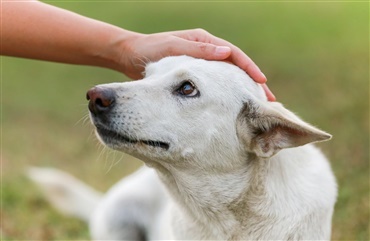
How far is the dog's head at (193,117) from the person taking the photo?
3.37 metres

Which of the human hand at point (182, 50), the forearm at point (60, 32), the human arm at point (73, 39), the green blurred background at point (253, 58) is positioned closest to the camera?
the human hand at point (182, 50)

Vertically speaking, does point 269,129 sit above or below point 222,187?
above

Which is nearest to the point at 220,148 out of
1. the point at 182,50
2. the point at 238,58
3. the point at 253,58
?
the point at 238,58

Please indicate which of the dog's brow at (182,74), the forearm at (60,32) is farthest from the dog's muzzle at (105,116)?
the forearm at (60,32)

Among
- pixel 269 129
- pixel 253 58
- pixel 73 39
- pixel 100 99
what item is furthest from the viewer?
pixel 253 58

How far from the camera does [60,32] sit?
4.22 metres

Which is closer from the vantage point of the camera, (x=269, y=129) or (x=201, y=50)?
(x=269, y=129)

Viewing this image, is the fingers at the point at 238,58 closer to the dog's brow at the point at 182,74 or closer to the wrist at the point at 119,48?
the dog's brow at the point at 182,74

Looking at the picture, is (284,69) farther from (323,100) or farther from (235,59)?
(235,59)

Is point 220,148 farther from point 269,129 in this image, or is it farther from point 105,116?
point 105,116

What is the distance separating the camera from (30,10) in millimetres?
4215

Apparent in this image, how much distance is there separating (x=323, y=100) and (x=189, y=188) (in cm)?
536

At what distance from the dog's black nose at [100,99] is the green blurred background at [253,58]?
602mm

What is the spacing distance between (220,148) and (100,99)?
0.68m
